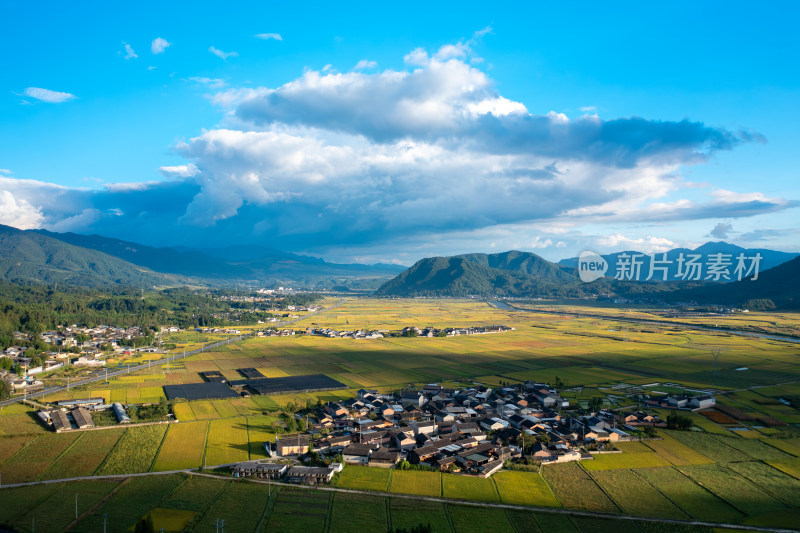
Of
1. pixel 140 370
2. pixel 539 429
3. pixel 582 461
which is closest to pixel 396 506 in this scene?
pixel 582 461

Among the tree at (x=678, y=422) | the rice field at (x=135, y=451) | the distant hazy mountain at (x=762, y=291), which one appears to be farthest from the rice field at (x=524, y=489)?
the distant hazy mountain at (x=762, y=291)

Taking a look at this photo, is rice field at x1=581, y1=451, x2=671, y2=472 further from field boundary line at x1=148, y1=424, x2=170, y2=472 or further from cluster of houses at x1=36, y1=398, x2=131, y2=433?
cluster of houses at x1=36, y1=398, x2=131, y2=433

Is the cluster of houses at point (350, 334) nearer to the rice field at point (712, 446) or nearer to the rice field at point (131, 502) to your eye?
the rice field at point (712, 446)

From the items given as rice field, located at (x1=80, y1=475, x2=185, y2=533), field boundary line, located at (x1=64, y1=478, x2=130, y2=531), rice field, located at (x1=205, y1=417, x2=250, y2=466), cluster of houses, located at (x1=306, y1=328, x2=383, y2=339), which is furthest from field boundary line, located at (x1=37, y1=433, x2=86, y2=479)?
cluster of houses, located at (x1=306, y1=328, x2=383, y2=339)

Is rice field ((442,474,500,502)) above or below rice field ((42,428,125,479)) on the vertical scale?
above

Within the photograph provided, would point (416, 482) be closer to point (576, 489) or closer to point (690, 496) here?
point (576, 489)

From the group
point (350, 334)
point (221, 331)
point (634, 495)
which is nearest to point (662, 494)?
point (634, 495)
